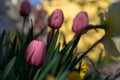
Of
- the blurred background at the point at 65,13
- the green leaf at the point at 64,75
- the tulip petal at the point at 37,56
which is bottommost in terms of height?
the blurred background at the point at 65,13

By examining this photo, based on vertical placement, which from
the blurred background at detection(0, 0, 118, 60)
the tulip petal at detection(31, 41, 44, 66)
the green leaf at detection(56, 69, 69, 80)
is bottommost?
the blurred background at detection(0, 0, 118, 60)

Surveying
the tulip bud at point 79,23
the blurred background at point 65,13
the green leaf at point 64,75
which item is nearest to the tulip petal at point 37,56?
the green leaf at point 64,75

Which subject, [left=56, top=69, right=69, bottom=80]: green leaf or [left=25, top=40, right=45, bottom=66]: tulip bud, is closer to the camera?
[left=25, top=40, right=45, bottom=66]: tulip bud

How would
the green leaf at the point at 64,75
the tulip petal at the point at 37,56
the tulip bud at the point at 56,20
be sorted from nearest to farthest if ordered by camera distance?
the tulip petal at the point at 37,56 → the green leaf at the point at 64,75 → the tulip bud at the point at 56,20

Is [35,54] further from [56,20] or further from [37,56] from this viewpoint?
[56,20]

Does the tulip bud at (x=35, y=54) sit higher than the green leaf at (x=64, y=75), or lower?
higher

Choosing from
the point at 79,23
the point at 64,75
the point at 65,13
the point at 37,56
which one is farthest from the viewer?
the point at 65,13

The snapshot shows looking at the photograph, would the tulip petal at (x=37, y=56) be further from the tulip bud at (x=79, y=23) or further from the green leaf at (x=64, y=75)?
the tulip bud at (x=79, y=23)

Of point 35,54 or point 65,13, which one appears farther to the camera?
point 65,13

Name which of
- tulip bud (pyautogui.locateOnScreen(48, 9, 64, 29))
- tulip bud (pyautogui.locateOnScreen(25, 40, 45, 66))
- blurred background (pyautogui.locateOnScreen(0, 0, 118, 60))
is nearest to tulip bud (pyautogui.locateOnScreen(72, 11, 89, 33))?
tulip bud (pyautogui.locateOnScreen(48, 9, 64, 29))

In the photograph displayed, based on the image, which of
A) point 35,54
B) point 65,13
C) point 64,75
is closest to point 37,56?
point 35,54

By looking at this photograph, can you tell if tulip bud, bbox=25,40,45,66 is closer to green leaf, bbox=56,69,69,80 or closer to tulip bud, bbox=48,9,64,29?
green leaf, bbox=56,69,69,80

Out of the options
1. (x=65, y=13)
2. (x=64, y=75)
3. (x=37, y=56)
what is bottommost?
(x=65, y=13)

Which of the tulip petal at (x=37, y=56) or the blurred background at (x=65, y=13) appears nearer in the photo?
the tulip petal at (x=37, y=56)
